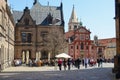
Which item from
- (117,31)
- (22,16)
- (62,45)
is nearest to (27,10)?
(22,16)

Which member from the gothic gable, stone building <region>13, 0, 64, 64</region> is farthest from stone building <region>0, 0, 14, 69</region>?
the gothic gable

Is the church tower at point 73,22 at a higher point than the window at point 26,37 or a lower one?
higher

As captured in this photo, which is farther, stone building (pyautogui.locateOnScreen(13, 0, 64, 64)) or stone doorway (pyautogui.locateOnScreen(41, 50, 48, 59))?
stone doorway (pyautogui.locateOnScreen(41, 50, 48, 59))

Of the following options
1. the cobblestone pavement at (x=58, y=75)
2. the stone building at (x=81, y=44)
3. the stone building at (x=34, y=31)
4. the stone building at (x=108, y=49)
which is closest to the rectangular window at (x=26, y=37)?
the stone building at (x=34, y=31)

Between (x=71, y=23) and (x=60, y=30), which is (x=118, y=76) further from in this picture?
(x=71, y=23)

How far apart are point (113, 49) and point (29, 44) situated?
60787 mm

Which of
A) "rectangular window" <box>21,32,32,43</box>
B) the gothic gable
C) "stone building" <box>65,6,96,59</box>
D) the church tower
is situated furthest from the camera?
the church tower

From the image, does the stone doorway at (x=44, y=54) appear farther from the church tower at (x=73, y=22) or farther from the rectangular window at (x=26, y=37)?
the church tower at (x=73, y=22)

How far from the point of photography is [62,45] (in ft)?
236

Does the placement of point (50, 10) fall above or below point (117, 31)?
above

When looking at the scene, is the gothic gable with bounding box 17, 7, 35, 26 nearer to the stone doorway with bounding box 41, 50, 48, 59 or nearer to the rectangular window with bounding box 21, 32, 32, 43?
the rectangular window with bounding box 21, 32, 32, 43

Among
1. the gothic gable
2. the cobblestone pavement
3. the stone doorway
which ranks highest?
the gothic gable

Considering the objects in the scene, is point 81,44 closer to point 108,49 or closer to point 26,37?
point 108,49

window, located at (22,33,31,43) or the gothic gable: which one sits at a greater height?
the gothic gable
